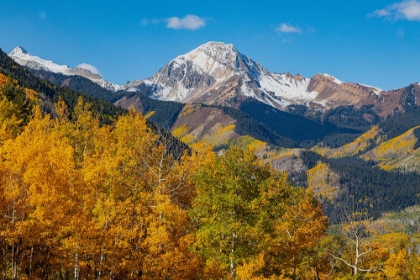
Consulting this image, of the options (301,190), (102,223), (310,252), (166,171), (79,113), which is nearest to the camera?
(102,223)

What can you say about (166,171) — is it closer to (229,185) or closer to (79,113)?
(229,185)

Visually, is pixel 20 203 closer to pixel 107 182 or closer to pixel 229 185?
pixel 107 182

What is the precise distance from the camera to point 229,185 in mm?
36406

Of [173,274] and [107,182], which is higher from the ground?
[107,182]

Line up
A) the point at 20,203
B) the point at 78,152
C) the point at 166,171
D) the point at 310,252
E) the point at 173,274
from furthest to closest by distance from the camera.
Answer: the point at 78,152 < the point at 310,252 < the point at 166,171 < the point at 173,274 < the point at 20,203

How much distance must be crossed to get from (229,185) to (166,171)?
9.74 m

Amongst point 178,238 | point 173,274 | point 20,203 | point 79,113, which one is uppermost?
point 79,113

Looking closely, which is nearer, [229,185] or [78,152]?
[229,185]

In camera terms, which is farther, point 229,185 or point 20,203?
point 229,185

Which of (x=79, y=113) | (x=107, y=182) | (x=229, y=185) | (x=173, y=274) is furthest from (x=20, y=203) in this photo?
(x=79, y=113)

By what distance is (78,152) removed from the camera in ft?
193

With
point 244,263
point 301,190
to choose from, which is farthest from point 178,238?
point 301,190

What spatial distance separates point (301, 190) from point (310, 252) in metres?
7.53

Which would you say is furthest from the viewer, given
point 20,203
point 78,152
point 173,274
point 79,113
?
point 79,113
